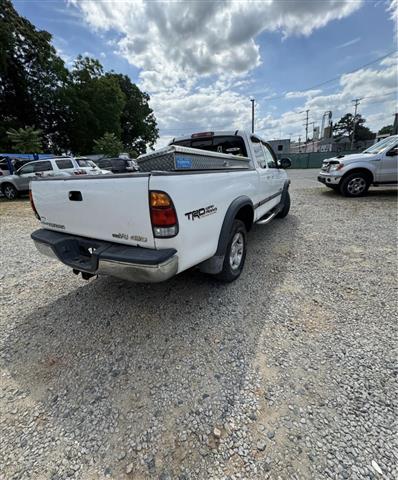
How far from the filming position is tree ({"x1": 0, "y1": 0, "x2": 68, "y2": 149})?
2073 centimetres

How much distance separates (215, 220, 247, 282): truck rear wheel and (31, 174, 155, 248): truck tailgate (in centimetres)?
122

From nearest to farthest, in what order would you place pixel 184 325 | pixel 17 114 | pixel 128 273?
pixel 128 273, pixel 184 325, pixel 17 114

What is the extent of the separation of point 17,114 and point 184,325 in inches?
1267

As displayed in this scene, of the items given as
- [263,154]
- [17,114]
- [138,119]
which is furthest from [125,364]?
[138,119]

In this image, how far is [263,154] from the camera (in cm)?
441

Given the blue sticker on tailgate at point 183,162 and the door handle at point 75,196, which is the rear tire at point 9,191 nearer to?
the door handle at point 75,196

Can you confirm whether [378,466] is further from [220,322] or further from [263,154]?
[263,154]

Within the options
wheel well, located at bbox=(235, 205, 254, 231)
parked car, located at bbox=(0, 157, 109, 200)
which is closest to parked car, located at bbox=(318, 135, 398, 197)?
wheel well, located at bbox=(235, 205, 254, 231)

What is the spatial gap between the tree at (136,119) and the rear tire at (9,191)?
31.2 metres

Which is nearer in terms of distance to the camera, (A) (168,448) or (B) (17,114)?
(A) (168,448)

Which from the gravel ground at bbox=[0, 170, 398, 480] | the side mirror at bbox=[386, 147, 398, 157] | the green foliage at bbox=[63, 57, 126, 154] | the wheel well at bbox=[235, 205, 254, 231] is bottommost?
the gravel ground at bbox=[0, 170, 398, 480]

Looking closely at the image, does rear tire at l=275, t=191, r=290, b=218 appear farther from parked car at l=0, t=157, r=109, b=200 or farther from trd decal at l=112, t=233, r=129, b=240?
parked car at l=0, t=157, r=109, b=200

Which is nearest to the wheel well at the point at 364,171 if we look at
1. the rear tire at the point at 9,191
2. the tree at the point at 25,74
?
the rear tire at the point at 9,191

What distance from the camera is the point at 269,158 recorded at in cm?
488
